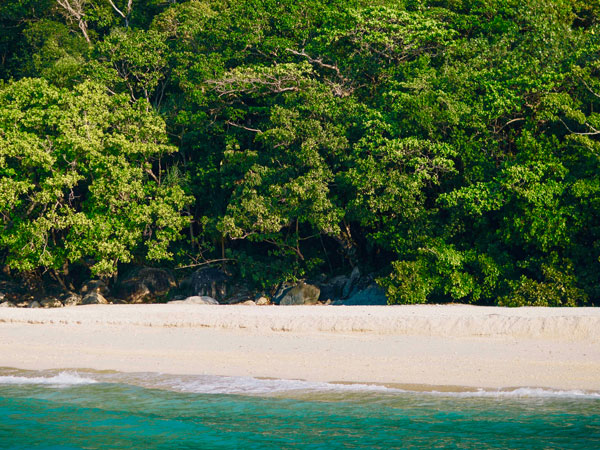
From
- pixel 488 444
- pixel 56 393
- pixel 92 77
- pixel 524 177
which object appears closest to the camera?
pixel 488 444

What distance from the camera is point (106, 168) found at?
77.8 ft

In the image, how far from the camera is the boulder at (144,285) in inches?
983

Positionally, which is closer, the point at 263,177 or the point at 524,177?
the point at 524,177

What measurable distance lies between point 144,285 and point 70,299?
2.78 m

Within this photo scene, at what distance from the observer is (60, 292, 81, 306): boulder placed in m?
24.8

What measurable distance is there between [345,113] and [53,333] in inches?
479

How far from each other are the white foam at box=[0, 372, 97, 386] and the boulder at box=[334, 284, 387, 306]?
11094mm

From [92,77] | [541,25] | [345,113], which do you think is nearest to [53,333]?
[345,113]

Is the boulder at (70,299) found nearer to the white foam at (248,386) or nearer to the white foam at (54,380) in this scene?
the white foam at (54,380)

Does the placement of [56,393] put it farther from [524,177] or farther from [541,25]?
[541,25]

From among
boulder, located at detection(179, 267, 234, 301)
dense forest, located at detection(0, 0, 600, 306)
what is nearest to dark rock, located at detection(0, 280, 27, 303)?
dense forest, located at detection(0, 0, 600, 306)

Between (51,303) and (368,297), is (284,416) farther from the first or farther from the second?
(51,303)

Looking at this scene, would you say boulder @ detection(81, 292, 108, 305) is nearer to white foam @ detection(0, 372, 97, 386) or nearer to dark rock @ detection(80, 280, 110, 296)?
dark rock @ detection(80, 280, 110, 296)

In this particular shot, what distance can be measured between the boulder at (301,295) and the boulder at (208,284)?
9.74ft
